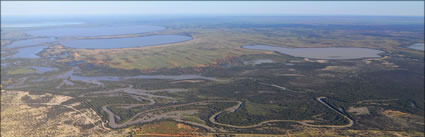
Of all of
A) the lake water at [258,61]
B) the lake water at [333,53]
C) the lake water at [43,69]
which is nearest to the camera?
the lake water at [43,69]

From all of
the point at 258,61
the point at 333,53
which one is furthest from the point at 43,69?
the point at 333,53

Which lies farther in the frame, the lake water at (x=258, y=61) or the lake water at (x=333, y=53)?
the lake water at (x=333, y=53)

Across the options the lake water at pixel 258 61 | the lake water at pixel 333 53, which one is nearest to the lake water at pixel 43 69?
the lake water at pixel 258 61

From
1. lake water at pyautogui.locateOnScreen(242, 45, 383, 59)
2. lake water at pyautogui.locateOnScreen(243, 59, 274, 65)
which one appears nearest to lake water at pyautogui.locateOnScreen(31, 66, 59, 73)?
lake water at pyautogui.locateOnScreen(243, 59, 274, 65)

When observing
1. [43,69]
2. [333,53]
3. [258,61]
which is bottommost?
[258,61]

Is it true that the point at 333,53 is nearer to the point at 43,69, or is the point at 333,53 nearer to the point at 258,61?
the point at 258,61

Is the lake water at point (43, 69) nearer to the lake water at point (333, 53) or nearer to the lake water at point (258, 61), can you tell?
the lake water at point (258, 61)

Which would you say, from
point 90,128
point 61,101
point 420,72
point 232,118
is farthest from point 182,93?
point 420,72

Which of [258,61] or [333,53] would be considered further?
[333,53]

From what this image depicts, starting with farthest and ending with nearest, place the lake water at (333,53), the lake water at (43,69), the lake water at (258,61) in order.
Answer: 1. the lake water at (333,53)
2. the lake water at (258,61)
3. the lake water at (43,69)

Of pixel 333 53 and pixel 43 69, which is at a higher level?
pixel 43 69

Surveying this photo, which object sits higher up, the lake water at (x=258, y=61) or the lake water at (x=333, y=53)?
the lake water at (x=333, y=53)
